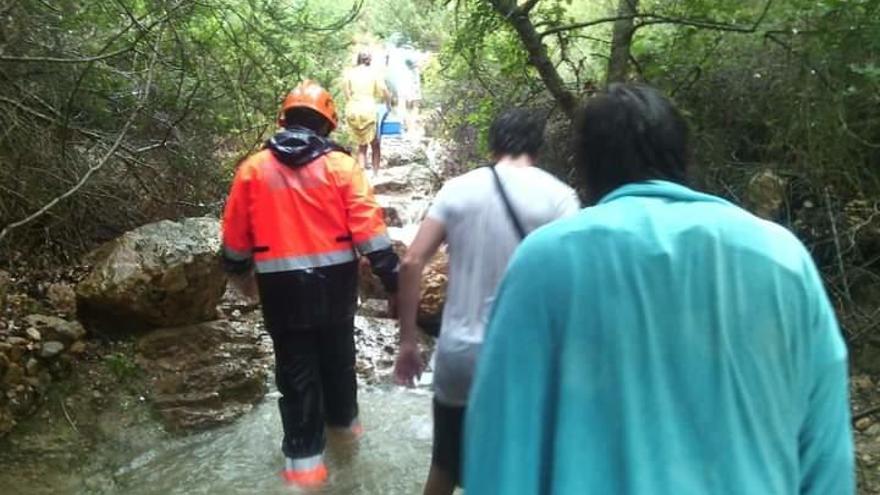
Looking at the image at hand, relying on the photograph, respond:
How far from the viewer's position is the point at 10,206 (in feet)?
18.1

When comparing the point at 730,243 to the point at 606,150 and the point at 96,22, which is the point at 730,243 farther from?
the point at 96,22

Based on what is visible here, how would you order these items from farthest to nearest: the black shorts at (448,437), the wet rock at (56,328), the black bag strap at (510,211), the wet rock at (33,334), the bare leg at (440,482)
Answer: the wet rock at (56,328) < the wet rock at (33,334) < the bare leg at (440,482) < the black shorts at (448,437) < the black bag strap at (510,211)

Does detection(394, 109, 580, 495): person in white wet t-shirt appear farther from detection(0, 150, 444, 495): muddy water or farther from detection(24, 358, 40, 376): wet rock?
detection(24, 358, 40, 376): wet rock

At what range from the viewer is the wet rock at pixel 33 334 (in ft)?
16.5

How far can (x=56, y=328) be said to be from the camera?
5.24 m

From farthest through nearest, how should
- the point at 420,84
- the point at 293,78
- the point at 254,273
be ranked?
1. the point at 420,84
2. the point at 293,78
3. the point at 254,273

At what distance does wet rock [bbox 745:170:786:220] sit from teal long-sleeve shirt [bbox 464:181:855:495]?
191 inches

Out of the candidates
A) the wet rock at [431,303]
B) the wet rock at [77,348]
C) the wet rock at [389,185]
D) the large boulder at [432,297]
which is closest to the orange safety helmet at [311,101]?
the wet rock at [77,348]

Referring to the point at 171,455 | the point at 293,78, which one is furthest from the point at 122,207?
the point at 171,455

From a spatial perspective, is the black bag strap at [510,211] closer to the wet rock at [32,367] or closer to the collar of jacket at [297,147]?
the collar of jacket at [297,147]

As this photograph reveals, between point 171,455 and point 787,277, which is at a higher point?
point 787,277

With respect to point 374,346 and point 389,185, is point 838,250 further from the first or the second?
point 389,185

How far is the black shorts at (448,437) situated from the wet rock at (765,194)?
3.65 m

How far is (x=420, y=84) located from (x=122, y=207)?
789 cm
